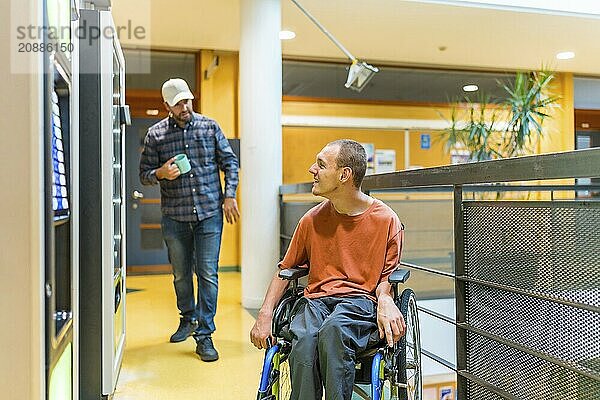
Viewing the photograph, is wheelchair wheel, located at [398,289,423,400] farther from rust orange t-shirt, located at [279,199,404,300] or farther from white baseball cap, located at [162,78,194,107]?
white baseball cap, located at [162,78,194,107]

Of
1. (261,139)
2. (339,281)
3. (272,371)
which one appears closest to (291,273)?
(339,281)

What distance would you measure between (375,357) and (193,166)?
1.98 metres

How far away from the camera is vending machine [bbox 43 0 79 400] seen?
4.30 ft

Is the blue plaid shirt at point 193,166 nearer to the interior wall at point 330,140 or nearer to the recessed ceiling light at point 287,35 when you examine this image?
the recessed ceiling light at point 287,35

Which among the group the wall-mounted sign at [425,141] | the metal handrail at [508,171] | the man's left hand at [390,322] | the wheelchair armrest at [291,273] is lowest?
the man's left hand at [390,322]

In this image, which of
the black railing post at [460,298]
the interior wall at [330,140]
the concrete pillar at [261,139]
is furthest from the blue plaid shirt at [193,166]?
the interior wall at [330,140]

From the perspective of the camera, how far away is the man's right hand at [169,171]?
322 centimetres

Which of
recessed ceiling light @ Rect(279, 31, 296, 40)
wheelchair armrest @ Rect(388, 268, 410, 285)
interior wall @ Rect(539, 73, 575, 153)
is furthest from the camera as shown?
interior wall @ Rect(539, 73, 575, 153)

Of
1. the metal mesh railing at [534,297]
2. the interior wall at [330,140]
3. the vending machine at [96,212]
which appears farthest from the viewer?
the interior wall at [330,140]

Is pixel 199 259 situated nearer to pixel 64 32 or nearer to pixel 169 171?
pixel 169 171

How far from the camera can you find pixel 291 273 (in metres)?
1.92

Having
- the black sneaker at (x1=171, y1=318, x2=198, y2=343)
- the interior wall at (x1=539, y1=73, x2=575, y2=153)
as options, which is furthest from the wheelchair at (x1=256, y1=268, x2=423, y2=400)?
the interior wall at (x1=539, y1=73, x2=575, y2=153)

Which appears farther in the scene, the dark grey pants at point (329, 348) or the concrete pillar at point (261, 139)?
the concrete pillar at point (261, 139)

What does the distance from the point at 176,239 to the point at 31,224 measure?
2.11m
